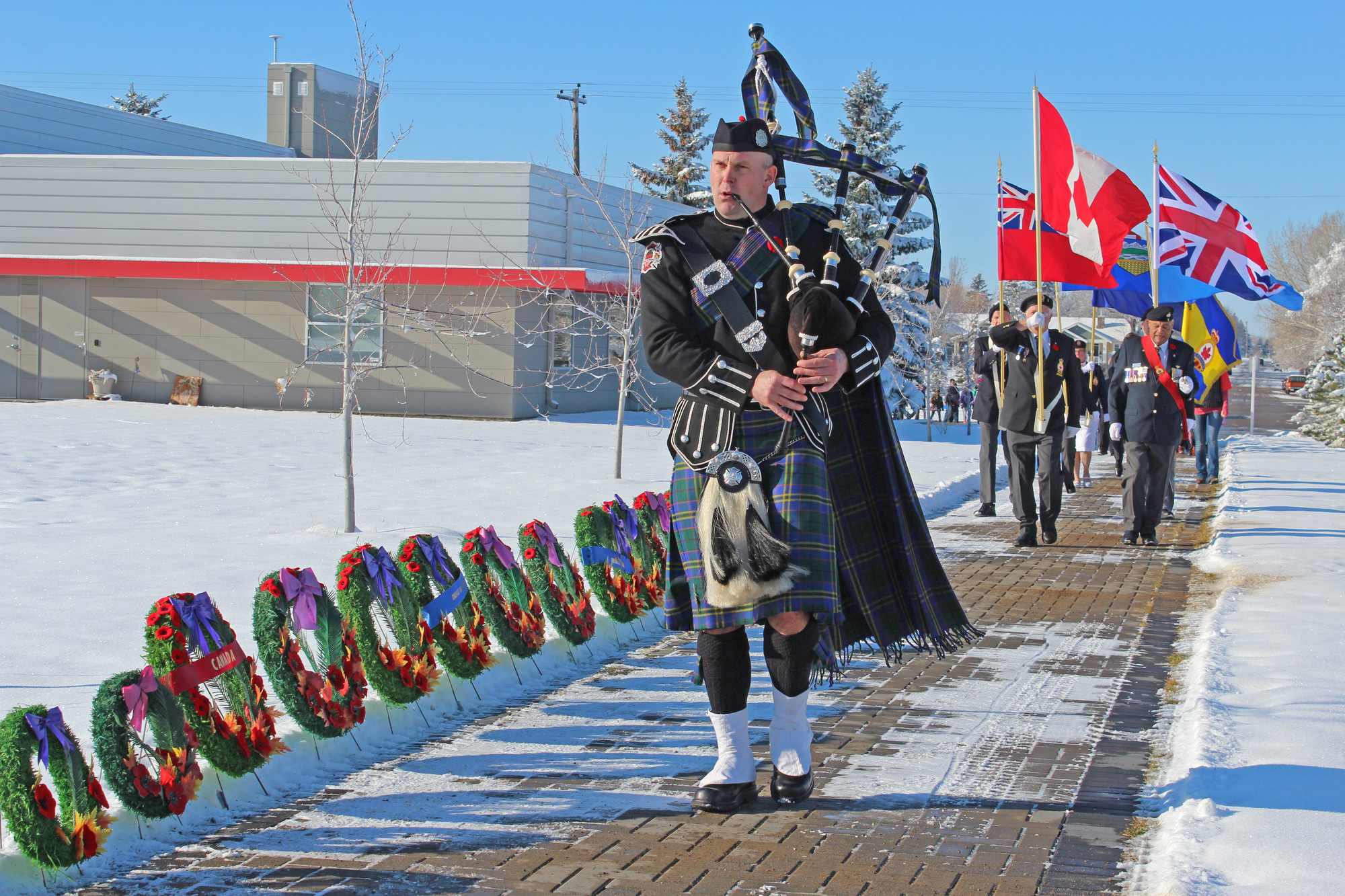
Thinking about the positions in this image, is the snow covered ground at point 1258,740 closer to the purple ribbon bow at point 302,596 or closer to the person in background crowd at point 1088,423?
the purple ribbon bow at point 302,596

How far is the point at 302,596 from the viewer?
4.16m

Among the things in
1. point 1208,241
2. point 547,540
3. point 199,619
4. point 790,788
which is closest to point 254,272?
point 1208,241

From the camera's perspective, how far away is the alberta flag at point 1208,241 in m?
14.6

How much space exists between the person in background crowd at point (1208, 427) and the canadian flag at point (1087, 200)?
4173 mm

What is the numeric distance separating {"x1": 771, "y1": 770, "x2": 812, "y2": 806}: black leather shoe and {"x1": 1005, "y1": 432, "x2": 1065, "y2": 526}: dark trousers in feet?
20.9

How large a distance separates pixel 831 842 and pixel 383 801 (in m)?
1.34

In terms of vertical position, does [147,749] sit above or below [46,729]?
below

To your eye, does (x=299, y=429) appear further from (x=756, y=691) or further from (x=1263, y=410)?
(x=1263, y=410)

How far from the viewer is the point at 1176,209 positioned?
14.6 m

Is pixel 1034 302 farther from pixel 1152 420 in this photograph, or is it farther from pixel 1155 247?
pixel 1155 247

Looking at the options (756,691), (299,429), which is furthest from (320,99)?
(756,691)

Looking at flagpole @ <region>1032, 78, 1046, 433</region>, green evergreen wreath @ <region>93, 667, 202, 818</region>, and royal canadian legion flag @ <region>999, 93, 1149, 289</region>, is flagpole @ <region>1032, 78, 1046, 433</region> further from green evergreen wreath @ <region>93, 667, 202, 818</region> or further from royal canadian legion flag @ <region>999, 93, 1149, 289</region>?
green evergreen wreath @ <region>93, 667, 202, 818</region>

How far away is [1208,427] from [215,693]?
566 inches

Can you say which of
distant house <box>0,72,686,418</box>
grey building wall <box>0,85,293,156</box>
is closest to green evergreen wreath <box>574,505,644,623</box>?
distant house <box>0,72,686,418</box>
